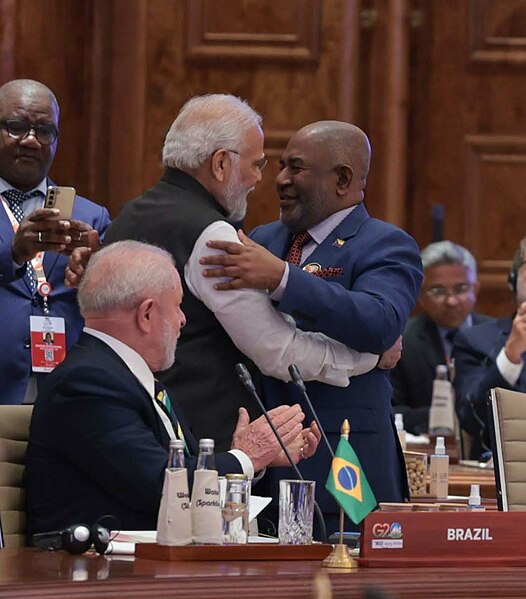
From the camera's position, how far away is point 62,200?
4.02 meters

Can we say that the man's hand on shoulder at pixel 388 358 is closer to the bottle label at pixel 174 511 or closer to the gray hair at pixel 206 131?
the gray hair at pixel 206 131

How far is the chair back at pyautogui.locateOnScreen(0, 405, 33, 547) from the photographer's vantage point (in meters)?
2.98

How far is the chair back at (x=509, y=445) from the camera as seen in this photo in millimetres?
3531

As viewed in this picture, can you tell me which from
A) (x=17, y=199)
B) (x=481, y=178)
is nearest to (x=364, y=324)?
(x=17, y=199)

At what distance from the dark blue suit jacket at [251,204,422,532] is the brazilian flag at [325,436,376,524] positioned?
30.9 inches

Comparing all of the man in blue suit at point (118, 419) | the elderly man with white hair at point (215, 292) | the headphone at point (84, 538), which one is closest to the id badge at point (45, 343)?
the elderly man with white hair at point (215, 292)

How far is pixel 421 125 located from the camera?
7.29 metres

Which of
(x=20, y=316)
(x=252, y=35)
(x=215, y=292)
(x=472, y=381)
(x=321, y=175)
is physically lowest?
(x=472, y=381)

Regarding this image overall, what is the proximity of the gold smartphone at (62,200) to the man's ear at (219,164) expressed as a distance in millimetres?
590

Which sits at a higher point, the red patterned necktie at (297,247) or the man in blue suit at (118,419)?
the red patterned necktie at (297,247)

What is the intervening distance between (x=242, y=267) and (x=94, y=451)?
659mm

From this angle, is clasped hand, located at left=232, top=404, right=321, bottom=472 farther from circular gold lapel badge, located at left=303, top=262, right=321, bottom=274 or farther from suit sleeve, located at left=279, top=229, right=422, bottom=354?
circular gold lapel badge, located at left=303, top=262, right=321, bottom=274

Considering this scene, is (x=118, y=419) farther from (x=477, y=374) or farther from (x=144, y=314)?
(x=477, y=374)

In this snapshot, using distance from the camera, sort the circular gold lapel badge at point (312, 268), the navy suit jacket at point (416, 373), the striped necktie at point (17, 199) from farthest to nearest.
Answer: the navy suit jacket at point (416, 373)
the striped necktie at point (17, 199)
the circular gold lapel badge at point (312, 268)
